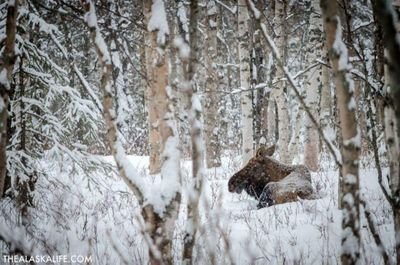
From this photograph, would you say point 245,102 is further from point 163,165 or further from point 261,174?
point 163,165

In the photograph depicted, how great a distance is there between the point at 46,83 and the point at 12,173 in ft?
4.56

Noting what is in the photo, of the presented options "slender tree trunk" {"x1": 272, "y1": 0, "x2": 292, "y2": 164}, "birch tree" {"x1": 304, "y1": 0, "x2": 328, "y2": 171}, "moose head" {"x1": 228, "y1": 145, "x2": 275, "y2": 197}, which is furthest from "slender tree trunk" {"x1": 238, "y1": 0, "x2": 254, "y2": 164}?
"moose head" {"x1": 228, "y1": 145, "x2": 275, "y2": 197}

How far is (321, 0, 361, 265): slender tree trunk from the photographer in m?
1.69

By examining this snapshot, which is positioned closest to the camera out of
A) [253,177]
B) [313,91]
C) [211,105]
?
[253,177]

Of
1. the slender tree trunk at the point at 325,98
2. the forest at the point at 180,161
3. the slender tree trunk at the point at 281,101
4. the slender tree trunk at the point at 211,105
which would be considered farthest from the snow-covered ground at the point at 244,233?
the slender tree trunk at the point at 211,105

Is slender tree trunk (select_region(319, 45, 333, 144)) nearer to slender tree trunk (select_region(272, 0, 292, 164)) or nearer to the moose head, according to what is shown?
slender tree trunk (select_region(272, 0, 292, 164))

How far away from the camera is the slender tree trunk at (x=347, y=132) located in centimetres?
169

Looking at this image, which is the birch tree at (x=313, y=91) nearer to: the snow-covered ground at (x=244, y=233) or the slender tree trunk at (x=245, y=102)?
the slender tree trunk at (x=245, y=102)

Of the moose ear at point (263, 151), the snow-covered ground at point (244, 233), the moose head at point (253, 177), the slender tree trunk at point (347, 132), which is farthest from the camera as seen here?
the moose ear at point (263, 151)

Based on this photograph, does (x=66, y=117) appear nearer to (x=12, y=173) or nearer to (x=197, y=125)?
(x=12, y=173)

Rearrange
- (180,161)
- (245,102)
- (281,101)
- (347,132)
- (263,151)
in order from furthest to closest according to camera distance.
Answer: (281,101), (245,102), (263,151), (180,161), (347,132)

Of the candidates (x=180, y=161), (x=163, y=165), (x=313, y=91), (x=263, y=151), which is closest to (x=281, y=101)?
(x=313, y=91)

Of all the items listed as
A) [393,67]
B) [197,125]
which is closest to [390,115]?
[197,125]

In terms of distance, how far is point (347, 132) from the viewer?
5.73 feet
